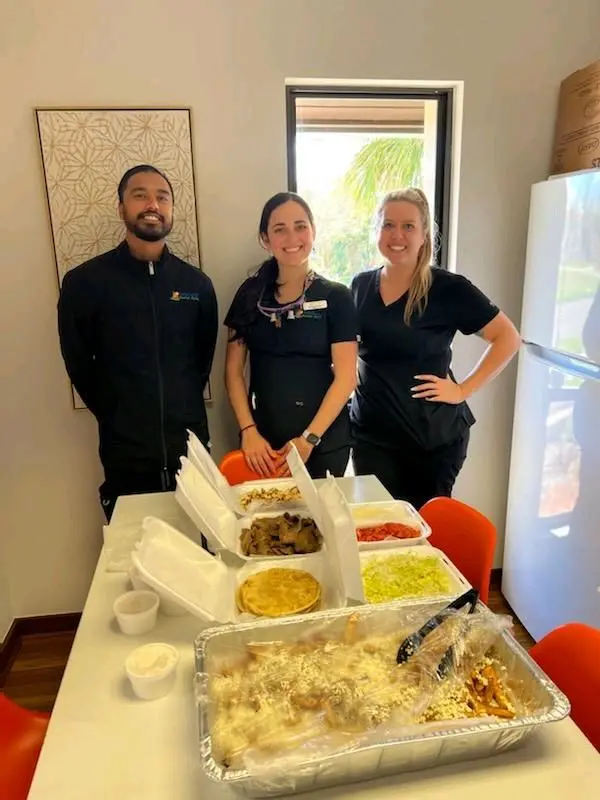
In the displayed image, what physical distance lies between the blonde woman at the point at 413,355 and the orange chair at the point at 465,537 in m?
0.38

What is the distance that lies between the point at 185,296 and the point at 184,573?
3.70 ft

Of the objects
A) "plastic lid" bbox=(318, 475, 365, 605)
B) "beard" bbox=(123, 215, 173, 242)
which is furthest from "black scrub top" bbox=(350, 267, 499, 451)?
"plastic lid" bbox=(318, 475, 365, 605)

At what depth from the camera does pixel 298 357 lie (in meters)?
2.06

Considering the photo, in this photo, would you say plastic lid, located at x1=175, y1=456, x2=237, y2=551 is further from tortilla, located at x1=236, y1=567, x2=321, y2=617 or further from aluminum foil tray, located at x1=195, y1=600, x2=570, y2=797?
aluminum foil tray, located at x1=195, y1=600, x2=570, y2=797

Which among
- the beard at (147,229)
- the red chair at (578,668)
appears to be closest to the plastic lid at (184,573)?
the red chair at (578,668)

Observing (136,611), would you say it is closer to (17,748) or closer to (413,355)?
(17,748)

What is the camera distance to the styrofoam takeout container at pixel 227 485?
1.58 m

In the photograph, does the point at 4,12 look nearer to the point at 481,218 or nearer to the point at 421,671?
the point at 481,218

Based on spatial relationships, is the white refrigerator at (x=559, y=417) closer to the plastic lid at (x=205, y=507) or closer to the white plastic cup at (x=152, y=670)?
the plastic lid at (x=205, y=507)

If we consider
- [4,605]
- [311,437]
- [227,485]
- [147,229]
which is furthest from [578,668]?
[4,605]

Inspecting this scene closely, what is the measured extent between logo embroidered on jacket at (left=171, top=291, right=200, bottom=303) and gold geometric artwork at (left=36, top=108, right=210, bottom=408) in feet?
1.21

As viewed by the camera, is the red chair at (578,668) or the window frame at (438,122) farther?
the window frame at (438,122)

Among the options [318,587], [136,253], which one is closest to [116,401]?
[136,253]

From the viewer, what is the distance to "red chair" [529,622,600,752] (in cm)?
106
